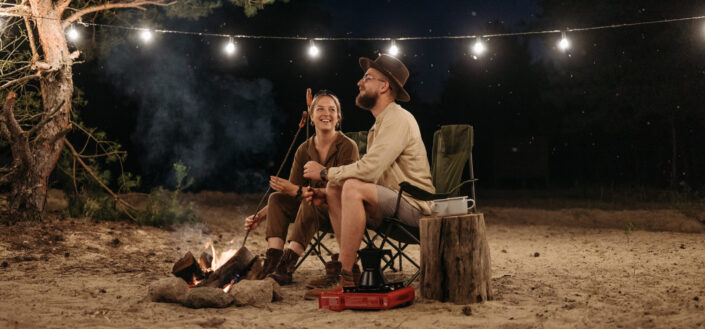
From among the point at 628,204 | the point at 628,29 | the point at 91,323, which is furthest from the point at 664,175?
the point at 91,323

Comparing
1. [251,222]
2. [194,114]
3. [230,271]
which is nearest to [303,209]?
[251,222]

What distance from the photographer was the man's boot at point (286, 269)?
11.1 feet

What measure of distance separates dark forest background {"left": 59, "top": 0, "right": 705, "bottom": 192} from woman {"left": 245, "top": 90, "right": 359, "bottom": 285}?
7804mm

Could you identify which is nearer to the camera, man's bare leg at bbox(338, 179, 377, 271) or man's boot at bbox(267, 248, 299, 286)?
man's bare leg at bbox(338, 179, 377, 271)

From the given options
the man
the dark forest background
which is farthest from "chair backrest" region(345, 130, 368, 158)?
the dark forest background

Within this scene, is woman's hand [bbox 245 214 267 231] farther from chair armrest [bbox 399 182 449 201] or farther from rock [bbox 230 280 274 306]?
chair armrest [bbox 399 182 449 201]

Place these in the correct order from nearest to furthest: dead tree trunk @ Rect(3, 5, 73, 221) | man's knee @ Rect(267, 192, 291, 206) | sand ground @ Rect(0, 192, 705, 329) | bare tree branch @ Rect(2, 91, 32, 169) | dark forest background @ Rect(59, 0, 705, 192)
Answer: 1. sand ground @ Rect(0, 192, 705, 329)
2. man's knee @ Rect(267, 192, 291, 206)
3. bare tree branch @ Rect(2, 91, 32, 169)
4. dead tree trunk @ Rect(3, 5, 73, 221)
5. dark forest background @ Rect(59, 0, 705, 192)

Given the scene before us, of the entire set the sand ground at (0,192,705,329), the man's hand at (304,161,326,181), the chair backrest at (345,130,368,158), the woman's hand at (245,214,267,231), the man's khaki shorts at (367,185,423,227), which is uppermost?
the chair backrest at (345,130,368,158)

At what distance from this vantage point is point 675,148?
39.2 feet

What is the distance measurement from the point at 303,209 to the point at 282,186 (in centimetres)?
36

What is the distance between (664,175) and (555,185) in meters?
2.55

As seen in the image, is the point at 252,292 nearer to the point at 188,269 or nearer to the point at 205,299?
the point at 205,299

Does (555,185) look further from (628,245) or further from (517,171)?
(628,245)

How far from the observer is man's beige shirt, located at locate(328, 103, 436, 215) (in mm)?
2906
